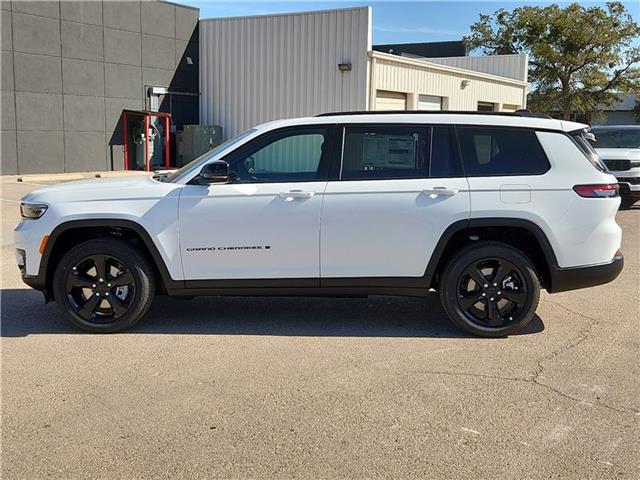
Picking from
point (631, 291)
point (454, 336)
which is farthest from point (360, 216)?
point (631, 291)

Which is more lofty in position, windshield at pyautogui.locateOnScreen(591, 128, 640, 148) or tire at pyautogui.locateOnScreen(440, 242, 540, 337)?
windshield at pyautogui.locateOnScreen(591, 128, 640, 148)

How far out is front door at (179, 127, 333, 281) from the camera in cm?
547

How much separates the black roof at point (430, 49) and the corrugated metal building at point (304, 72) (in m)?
20.1

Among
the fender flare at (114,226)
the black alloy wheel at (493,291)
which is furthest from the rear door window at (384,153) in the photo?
the fender flare at (114,226)

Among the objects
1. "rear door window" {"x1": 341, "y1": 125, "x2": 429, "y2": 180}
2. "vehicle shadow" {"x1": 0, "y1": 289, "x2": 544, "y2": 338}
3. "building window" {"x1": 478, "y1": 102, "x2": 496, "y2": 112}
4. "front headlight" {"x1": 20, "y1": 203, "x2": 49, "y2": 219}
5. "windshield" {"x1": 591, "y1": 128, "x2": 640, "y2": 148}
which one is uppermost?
"building window" {"x1": 478, "y1": 102, "x2": 496, "y2": 112}

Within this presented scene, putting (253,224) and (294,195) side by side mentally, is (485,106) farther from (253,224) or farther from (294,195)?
(253,224)

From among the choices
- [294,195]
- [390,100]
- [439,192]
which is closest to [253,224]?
[294,195]

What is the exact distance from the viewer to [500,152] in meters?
5.62

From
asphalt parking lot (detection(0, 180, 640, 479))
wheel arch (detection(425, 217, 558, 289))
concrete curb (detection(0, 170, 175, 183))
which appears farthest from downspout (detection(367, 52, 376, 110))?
wheel arch (detection(425, 217, 558, 289))

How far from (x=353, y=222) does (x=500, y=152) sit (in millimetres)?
1380

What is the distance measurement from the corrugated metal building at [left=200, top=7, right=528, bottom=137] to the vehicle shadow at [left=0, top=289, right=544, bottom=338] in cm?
1601

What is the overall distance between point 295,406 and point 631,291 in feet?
15.9

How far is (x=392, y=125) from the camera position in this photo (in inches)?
224

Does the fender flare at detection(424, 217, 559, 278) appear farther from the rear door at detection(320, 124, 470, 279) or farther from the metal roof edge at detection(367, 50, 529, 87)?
the metal roof edge at detection(367, 50, 529, 87)
